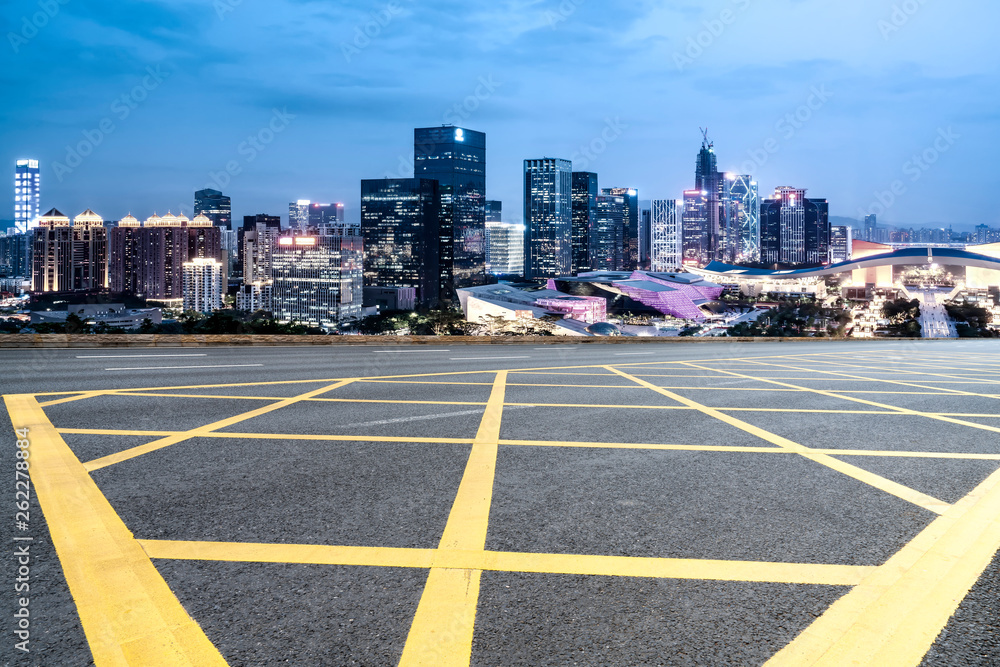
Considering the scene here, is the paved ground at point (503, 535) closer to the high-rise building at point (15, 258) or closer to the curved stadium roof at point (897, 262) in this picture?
the curved stadium roof at point (897, 262)

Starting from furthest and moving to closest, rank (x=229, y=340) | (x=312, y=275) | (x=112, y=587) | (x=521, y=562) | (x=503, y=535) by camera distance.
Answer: (x=312, y=275) < (x=229, y=340) < (x=503, y=535) < (x=521, y=562) < (x=112, y=587)

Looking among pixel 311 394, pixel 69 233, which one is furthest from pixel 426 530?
pixel 69 233

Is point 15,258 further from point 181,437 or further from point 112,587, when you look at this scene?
point 112,587

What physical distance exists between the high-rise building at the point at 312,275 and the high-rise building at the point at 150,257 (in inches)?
1091

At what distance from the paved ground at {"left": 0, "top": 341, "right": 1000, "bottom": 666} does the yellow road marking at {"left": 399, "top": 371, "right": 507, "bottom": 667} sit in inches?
0.5

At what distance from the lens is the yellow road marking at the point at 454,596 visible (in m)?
2.48

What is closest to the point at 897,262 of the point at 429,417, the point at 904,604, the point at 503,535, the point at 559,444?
the point at 429,417

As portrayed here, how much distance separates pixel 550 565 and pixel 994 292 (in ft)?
436

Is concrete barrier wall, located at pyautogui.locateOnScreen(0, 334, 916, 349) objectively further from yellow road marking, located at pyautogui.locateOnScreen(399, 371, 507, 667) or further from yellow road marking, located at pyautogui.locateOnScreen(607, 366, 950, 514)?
yellow road marking, located at pyautogui.locateOnScreen(399, 371, 507, 667)

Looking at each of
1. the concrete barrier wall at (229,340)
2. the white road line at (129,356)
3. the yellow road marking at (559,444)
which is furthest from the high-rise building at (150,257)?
the yellow road marking at (559,444)

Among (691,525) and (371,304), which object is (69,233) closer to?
(371,304)

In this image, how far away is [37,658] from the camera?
8.04ft

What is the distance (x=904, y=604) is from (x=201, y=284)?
195993mm

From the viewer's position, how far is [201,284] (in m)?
178
